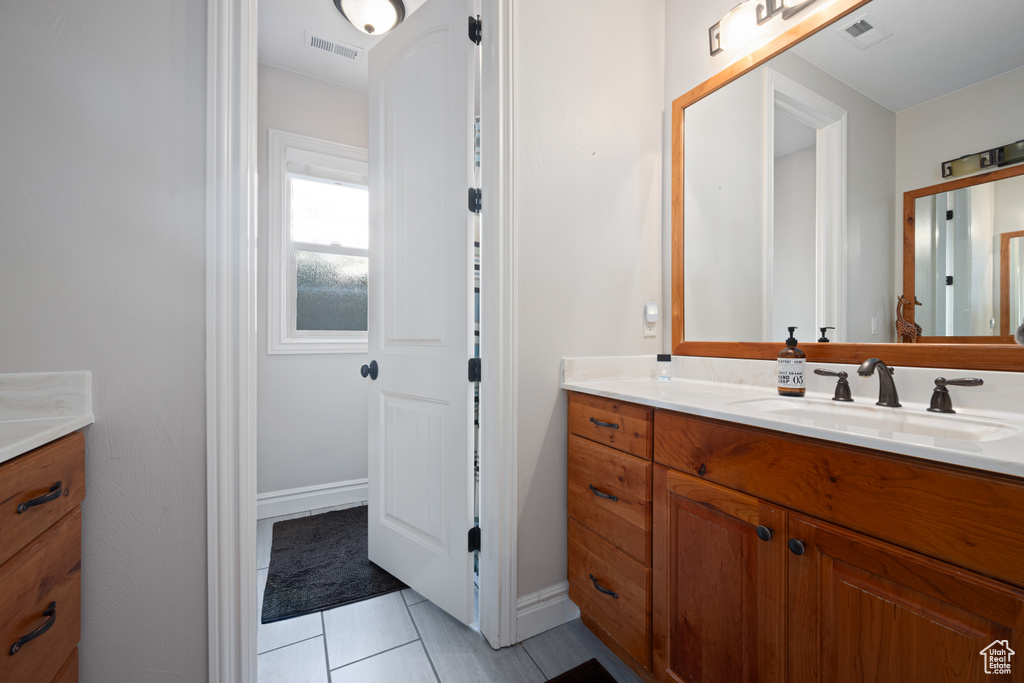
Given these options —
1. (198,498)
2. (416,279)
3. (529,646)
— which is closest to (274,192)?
(416,279)

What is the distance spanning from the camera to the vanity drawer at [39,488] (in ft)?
2.10

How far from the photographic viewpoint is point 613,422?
50.8 inches

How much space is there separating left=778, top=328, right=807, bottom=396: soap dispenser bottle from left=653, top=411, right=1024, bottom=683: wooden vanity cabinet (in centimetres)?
47

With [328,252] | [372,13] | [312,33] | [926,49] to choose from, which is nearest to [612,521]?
[926,49]

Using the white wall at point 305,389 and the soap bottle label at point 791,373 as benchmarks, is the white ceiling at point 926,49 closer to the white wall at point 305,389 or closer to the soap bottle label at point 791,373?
the soap bottle label at point 791,373

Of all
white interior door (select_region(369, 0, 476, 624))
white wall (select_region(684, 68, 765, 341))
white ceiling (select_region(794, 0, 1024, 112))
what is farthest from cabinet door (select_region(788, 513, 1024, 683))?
white ceiling (select_region(794, 0, 1024, 112))

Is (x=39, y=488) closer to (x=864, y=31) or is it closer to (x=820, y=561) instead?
(x=820, y=561)

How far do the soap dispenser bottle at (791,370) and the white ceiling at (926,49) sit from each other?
0.73 m

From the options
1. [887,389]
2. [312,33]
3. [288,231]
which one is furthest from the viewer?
[288,231]

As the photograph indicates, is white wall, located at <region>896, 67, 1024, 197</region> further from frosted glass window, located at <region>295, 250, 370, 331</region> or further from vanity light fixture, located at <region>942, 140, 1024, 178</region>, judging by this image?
frosted glass window, located at <region>295, 250, 370, 331</region>

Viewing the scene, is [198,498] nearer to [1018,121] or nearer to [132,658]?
[132,658]

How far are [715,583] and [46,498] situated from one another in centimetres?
140

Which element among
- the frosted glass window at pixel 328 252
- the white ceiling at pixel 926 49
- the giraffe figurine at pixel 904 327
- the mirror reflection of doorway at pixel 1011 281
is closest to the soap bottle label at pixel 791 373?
the giraffe figurine at pixel 904 327

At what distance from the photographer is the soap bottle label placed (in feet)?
4.16
